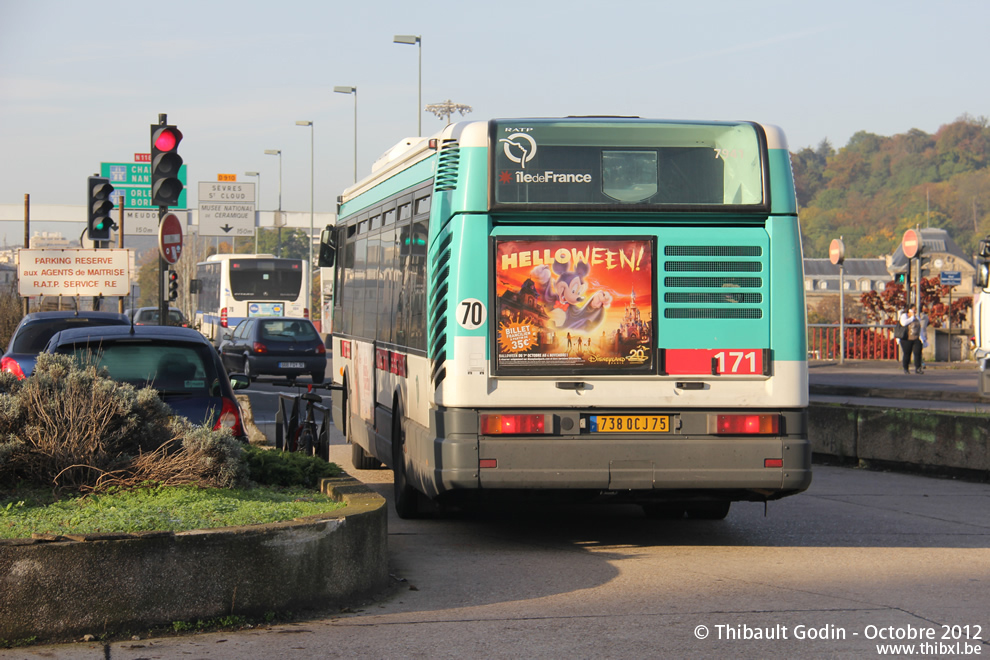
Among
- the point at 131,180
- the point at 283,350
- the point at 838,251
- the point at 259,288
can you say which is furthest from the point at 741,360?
the point at 131,180

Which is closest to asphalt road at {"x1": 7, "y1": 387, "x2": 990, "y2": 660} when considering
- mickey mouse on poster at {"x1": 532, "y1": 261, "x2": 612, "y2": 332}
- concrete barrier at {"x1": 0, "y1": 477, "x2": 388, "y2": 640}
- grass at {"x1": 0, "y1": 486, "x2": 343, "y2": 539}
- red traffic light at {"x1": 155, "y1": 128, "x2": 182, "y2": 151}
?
concrete barrier at {"x1": 0, "y1": 477, "x2": 388, "y2": 640}

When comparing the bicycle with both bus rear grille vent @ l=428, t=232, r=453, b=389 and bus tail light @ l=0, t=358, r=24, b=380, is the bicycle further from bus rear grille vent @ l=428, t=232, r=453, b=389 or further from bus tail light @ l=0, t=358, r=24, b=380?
bus rear grille vent @ l=428, t=232, r=453, b=389

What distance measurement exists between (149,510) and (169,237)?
34.0 feet

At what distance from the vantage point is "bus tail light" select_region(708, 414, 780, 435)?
840 cm

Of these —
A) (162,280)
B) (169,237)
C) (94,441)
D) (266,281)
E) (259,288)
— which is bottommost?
(94,441)

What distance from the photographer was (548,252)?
8.35 m

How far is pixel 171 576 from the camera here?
619cm

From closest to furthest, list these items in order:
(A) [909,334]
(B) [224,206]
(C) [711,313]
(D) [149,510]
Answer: (D) [149,510] → (C) [711,313] → (A) [909,334] → (B) [224,206]

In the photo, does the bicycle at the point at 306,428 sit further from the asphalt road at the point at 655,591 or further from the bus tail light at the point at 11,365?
the bus tail light at the point at 11,365

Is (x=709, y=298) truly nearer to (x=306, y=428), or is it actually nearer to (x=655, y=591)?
(x=655, y=591)

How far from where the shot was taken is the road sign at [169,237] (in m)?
16.4

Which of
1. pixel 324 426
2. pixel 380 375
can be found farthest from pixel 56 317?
pixel 380 375

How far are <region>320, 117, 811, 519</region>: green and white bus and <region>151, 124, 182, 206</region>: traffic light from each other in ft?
23.5

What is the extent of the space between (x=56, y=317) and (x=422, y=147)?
855cm
